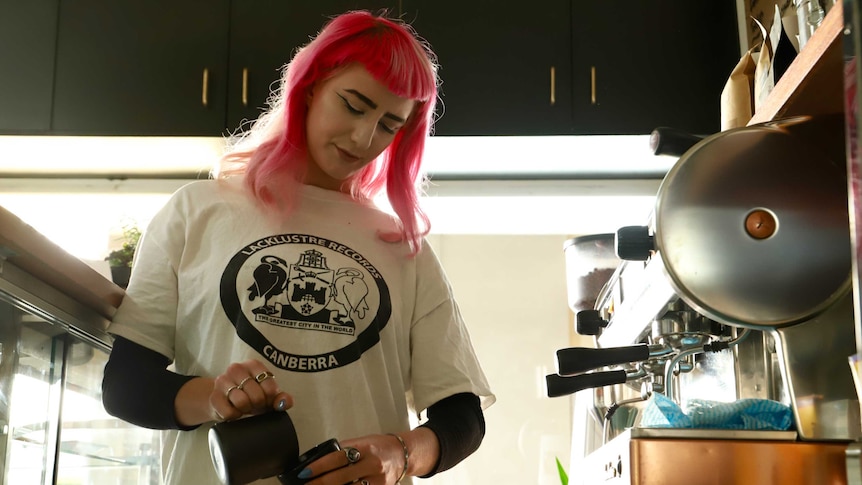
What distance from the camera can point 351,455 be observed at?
3.19 ft

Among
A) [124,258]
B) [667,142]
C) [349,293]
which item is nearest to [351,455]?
[349,293]

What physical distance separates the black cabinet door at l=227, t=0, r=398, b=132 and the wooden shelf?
162 cm

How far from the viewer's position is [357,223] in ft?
4.09

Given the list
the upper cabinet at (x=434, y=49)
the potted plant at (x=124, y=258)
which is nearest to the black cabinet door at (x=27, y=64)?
the upper cabinet at (x=434, y=49)

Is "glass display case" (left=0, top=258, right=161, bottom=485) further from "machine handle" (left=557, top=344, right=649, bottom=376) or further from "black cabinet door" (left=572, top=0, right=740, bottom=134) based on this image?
"black cabinet door" (left=572, top=0, right=740, bottom=134)

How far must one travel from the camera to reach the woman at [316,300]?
1.07 metres

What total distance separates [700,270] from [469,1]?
68.6 inches

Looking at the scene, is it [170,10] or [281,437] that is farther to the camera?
[170,10]

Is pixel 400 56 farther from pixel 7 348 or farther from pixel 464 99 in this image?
pixel 464 99

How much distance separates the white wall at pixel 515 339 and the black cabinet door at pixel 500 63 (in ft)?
1.67

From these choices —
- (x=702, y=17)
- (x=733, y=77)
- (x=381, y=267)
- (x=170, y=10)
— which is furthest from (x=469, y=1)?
(x=381, y=267)

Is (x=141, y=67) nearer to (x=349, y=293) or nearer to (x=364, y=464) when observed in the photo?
(x=349, y=293)

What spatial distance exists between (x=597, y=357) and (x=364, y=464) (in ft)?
0.95

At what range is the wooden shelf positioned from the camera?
839 millimetres
